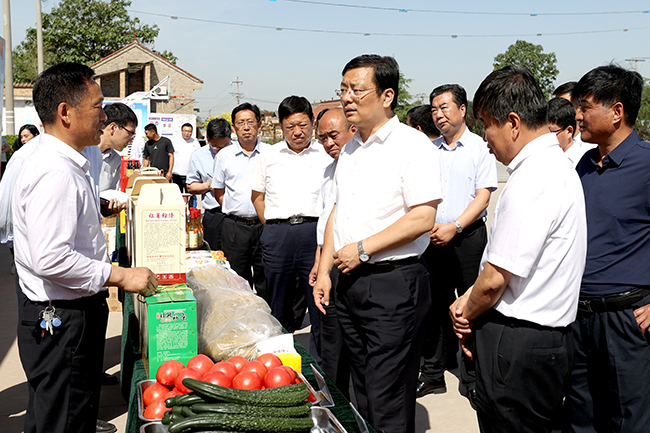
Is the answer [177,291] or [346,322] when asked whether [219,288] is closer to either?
[177,291]

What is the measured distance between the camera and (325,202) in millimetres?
3465

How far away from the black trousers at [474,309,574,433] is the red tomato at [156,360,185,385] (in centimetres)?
116

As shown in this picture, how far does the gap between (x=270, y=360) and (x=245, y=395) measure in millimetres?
359

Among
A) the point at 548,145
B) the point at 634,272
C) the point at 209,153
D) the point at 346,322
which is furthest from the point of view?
the point at 209,153

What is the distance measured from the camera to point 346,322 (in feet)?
8.09

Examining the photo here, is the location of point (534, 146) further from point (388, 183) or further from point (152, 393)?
point (152, 393)

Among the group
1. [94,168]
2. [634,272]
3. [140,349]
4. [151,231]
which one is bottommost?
[140,349]

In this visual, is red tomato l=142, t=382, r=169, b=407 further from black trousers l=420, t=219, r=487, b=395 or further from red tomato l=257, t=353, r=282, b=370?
black trousers l=420, t=219, r=487, b=395

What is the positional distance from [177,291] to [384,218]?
3.17 feet

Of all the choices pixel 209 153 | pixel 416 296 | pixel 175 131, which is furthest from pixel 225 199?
pixel 175 131

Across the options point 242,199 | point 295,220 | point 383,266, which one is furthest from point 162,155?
point 383,266

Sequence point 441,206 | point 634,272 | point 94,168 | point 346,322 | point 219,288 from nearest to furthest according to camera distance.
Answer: point 634,272 < point 346,322 < point 219,288 < point 94,168 < point 441,206

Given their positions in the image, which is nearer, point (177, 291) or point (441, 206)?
point (177, 291)

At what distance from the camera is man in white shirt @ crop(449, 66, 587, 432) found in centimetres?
175
